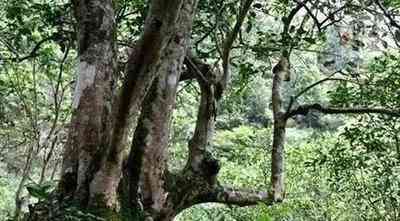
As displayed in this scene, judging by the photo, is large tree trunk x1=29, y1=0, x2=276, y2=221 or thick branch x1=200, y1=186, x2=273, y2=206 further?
thick branch x1=200, y1=186, x2=273, y2=206

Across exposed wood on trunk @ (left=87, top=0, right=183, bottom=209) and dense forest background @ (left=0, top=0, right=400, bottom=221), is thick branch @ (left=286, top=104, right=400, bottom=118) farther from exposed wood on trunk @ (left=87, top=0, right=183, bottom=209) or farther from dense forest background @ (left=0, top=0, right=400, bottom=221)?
exposed wood on trunk @ (left=87, top=0, right=183, bottom=209)

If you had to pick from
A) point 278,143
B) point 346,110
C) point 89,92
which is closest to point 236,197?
point 278,143

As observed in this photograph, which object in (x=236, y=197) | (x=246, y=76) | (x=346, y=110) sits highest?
(x=246, y=76)

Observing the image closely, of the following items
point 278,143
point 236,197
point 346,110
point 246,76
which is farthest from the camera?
point 278,143

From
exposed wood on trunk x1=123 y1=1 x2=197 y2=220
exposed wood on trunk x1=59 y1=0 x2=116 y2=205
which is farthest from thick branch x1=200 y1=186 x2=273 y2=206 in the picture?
exposed wood on trunk x1=59 y1=0 x2=116 y2=205

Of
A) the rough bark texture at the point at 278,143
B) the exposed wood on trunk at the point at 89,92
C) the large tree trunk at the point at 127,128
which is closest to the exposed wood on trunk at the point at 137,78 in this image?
the large tree trunk at the point at 127,128

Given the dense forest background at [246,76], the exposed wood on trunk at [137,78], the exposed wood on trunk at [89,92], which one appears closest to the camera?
the exposed wood on trunk at [137,78]

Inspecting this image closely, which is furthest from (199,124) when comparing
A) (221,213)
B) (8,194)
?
(8,194)

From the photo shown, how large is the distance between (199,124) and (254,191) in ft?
2.07

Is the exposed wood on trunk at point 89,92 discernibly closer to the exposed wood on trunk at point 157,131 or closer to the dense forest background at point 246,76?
the dense forest background at point 246,76

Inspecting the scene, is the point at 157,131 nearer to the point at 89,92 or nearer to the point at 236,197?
the point at 89,92

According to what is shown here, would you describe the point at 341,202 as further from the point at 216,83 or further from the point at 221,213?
the point at 216,83

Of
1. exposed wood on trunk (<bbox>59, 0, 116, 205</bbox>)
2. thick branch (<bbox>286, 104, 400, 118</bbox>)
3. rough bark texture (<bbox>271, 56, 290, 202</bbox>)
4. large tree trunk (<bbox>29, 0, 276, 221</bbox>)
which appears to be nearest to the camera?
large tree trunk (<bbox>29, 0, 276, 221</bbox>)

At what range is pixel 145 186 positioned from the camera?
3.05m
